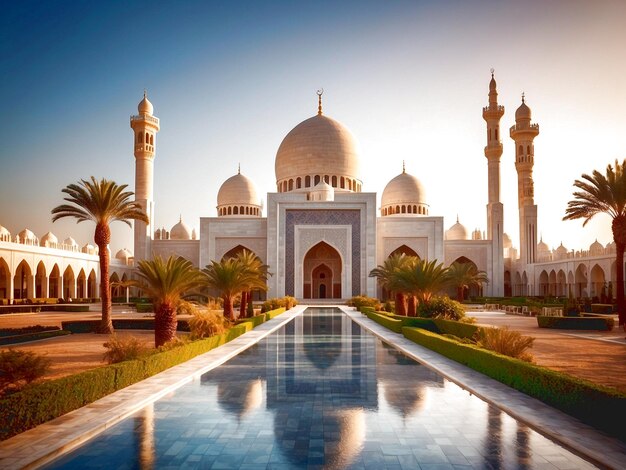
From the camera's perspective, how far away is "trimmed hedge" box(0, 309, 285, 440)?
15.2ft

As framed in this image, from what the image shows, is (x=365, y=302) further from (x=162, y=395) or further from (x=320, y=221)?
(x=162, y=395)

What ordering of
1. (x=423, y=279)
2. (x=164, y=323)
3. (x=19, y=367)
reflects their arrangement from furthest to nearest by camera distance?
(x=423, y=279), (x=164, y=323), (x=19, y=367)

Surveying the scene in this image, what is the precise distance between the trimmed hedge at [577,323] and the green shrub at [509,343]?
335 inches

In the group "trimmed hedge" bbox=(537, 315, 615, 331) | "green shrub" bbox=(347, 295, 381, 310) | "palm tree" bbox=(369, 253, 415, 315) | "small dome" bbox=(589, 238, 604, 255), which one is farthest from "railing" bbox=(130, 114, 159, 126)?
"trimmed hedge" bbox=(537, 315, 615, 331)

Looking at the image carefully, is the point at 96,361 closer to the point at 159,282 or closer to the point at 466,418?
the point at 159,282

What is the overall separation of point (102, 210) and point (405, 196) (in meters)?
28.0

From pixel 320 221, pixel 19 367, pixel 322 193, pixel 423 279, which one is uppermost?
pixel 322 193

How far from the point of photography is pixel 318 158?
37.4 meters

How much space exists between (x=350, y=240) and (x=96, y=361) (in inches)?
1003

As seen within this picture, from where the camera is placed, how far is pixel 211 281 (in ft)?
53.5

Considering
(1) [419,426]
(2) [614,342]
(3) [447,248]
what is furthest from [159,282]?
(3) [447,248]

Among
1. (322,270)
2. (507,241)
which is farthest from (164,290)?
(507,241)

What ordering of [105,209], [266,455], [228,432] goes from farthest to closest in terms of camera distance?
[105,209] → [228,432] → [266,455]

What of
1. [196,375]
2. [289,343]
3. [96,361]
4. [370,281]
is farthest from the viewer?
[370,281]
